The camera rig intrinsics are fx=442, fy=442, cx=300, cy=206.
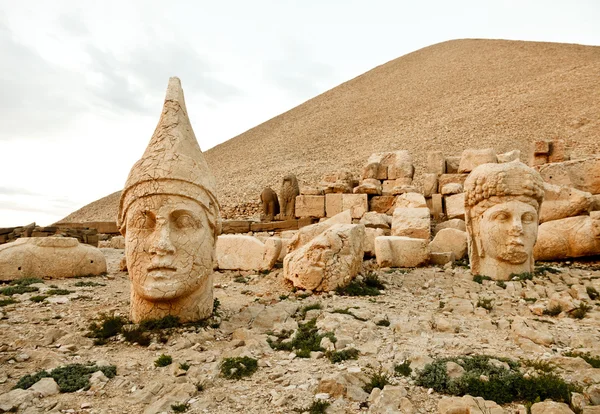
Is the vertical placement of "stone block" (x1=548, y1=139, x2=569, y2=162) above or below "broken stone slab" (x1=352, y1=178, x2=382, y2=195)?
above

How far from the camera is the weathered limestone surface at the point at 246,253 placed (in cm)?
888

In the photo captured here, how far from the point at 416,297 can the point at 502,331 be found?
182 centimetres

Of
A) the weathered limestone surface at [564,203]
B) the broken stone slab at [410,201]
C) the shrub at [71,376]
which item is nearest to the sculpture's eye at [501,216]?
the weathered limestone surface at [564,203]

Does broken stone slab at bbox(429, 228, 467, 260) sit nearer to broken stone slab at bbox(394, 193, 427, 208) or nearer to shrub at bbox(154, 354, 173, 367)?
broken stone slab at bbox(394, 193, 427, 208)

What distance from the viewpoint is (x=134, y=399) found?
11.2 feet

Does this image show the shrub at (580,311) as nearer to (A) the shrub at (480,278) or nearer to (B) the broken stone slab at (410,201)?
(A) the shrub at (480,278)

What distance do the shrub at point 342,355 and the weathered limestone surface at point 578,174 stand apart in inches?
370

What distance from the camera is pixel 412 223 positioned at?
10070 millimetres

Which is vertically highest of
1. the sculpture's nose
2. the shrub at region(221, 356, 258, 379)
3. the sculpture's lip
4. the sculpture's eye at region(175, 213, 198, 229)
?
the sculpture's eye at region(175, 213, 198, 229)

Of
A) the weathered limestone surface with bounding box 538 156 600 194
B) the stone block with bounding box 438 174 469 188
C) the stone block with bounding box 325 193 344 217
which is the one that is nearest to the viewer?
the weathered limestone surface with bounding box 538 156 600 194

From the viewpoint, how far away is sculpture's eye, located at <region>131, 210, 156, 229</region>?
4871 millimetres

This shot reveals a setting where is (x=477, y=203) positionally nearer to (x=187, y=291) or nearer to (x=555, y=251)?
(x=555, y=251)

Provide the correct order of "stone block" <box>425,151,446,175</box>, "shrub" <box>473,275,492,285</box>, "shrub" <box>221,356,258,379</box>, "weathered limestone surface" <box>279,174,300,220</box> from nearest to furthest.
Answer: "shrub" <box>221,356,258,379</box> → "shrub" <box>473,275,492,285</box> → "stone block" <box>425,151,446,175</box> → "weathered limestone surface" <box>279,174,300,220</box>

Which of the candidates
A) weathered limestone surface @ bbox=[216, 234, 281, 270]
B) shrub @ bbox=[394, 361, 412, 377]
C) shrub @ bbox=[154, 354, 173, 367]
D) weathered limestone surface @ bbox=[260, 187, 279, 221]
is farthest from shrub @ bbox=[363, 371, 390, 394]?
weathered limestone surface @ bbox=[260, 187, 279, 221]
